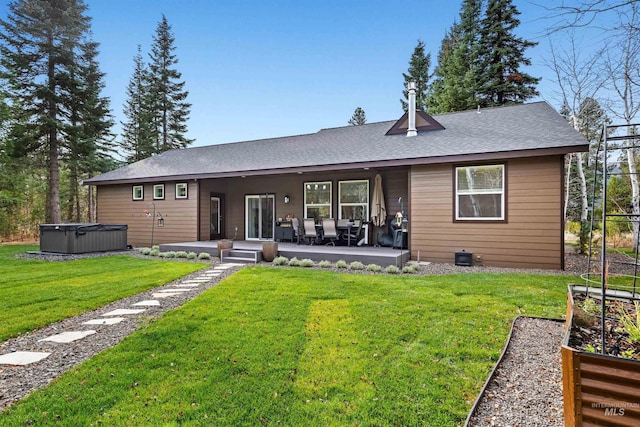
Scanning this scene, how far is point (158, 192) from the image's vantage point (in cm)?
1188

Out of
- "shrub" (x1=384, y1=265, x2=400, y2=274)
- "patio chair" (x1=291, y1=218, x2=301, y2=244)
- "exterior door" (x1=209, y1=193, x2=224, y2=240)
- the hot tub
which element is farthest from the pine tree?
"shrub" (x1=384, y1=265, x2=400, y2=274)

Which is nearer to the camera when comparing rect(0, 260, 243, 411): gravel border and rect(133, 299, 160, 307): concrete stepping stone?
rect(0, 260, 243, 411): gravel border

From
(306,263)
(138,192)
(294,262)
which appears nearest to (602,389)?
(306,263)

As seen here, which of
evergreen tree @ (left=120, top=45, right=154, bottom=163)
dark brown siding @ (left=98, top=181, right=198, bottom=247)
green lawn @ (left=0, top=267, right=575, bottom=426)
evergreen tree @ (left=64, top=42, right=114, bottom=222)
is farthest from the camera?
evergreen tree @ (left=120, top=45, right=154, bottom=163)

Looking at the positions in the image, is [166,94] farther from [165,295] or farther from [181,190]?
[165,295]

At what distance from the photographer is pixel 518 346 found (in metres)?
2.97

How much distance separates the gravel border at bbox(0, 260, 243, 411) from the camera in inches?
97.7

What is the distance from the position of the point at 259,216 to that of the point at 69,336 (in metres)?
8.77

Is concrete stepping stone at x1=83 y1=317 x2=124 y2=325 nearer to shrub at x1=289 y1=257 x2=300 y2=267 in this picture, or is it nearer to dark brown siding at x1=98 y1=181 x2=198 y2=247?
shrub at x1=289 y1=257 x2=300 y2=267

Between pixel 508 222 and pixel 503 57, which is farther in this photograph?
pixel 503 57

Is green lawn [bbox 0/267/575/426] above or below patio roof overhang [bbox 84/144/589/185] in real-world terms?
below

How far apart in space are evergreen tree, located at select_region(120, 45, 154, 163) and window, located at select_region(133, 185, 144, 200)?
37.9 feet

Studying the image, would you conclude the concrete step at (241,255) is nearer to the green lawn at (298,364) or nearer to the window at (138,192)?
the green lawn at (298,364)

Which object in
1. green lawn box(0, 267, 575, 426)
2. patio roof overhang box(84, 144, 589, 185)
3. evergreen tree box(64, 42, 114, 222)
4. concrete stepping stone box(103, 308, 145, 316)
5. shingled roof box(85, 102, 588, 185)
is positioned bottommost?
concrete stepping stone box(103, 308, 145, 316)
